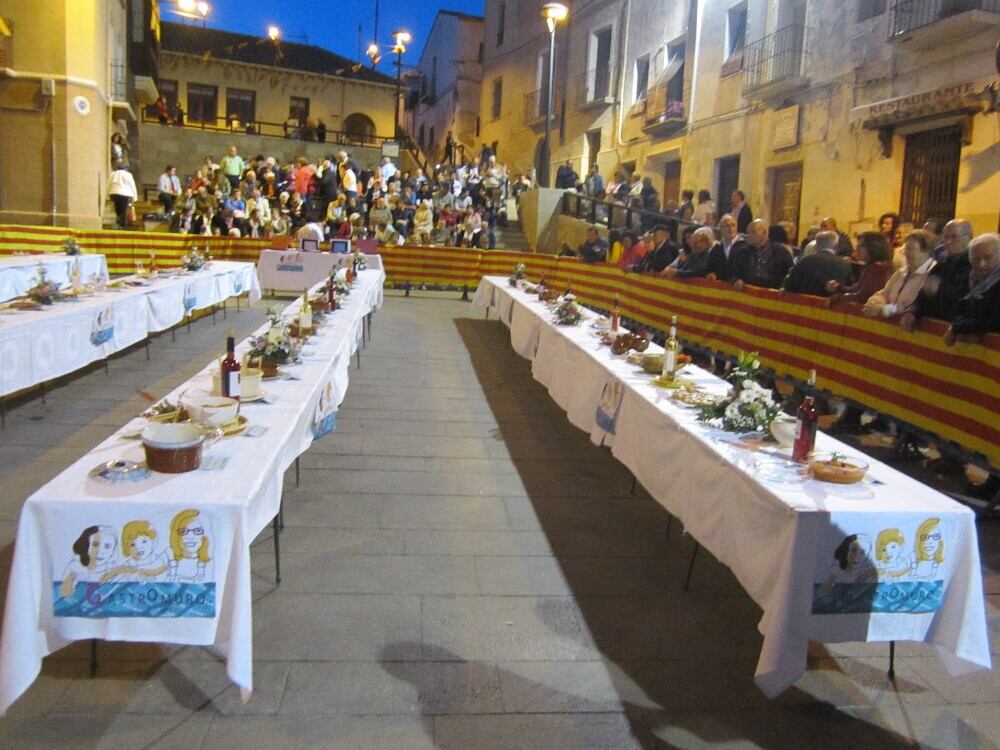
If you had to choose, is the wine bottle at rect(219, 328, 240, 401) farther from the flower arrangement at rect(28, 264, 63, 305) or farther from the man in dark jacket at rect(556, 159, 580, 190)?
the man in dark jacket at rect(556, 159, 580, 190)

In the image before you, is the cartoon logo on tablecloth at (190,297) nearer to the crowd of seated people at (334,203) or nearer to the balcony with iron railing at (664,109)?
the crowd of seated people at (334,203)

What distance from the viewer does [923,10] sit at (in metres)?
12.4

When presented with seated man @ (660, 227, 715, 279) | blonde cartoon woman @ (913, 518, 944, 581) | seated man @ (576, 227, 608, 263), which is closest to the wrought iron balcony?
seated man @ (576, 227, 608, 263)

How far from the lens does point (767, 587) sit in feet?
10.5

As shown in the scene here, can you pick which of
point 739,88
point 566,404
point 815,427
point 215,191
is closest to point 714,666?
point 815,427

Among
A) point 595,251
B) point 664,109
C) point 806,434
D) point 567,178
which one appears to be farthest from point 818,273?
point 567,178

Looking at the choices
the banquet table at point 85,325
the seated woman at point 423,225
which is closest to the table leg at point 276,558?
the banquet table at point 85,325

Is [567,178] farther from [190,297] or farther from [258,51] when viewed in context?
[258,51]

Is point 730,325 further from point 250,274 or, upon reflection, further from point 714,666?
point 250,274

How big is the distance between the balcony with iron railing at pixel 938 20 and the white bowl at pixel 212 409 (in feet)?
38.2

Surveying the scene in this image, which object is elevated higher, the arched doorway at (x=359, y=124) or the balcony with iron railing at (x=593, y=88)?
the arched doorway at (x=359, y=124)

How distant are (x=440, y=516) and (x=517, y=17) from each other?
31.5 m

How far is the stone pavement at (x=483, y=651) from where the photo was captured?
2943 millimetres

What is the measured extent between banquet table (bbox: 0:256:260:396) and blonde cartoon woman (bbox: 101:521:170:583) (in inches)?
156
